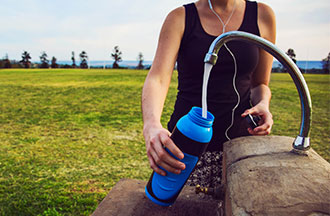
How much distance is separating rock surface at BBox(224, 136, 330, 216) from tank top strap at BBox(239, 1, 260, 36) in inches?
25.0

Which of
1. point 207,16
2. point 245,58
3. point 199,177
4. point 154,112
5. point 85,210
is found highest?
point 207,16

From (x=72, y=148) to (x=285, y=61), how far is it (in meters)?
4.63

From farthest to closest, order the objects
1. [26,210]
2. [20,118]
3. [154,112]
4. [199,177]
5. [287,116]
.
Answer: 1. [287,116]
2. [20,118]
3. [26,210]
4. [199,177]
5. [154,112]

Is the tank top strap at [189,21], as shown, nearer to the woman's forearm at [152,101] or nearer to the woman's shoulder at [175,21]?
the woman's shoulder at [175,21]

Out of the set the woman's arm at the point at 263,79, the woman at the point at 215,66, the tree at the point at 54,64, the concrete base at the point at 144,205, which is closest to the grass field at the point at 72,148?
the concrete base at the point at 144,205

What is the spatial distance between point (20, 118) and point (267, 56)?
708 cm

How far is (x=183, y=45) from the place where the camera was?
151 cm

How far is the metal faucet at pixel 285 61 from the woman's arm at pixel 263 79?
0.81 feet

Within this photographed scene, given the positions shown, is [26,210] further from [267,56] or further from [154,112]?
[267,56]

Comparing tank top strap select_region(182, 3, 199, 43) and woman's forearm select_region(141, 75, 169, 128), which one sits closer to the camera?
woman's forearm select_region(141, 75, 169, 128)

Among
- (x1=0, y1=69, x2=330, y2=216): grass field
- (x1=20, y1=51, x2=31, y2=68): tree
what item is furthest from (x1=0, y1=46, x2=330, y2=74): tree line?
(x1=0, y1=69, x2=330, y2=216): grass field

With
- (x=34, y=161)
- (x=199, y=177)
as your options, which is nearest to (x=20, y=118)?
(x=34, y=161)

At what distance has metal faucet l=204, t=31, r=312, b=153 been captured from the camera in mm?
977

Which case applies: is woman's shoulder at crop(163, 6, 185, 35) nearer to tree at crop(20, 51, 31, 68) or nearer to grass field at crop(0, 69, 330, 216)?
grass field at crop(0, 69, 330, 216)
